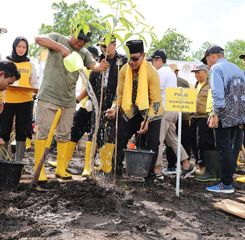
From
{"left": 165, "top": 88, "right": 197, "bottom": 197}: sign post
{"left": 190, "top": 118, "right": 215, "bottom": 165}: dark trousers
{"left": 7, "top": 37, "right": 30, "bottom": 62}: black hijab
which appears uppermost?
{"left": 7, "top": 37, "right": 30, "bottom": 62}: black hijab

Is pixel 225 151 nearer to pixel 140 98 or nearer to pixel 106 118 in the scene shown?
pixel 140 98

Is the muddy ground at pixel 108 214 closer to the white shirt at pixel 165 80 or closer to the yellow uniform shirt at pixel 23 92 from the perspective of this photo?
the yellow uniform shirt at pixel 23 92

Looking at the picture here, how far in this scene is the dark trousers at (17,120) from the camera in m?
4.62

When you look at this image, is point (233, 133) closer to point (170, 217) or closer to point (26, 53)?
point (170, 217)

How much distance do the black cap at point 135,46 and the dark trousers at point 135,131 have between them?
32.5 inches

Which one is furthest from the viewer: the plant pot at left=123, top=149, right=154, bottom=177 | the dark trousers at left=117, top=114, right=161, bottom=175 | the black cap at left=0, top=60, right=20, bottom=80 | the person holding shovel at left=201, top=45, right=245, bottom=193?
the dark trousers at left=117, top=114, right=161, bottom=175

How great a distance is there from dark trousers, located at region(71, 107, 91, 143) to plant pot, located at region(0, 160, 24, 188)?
1484 mm

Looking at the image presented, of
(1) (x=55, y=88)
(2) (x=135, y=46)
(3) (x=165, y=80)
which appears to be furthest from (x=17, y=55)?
(3) (x=165, y=80)

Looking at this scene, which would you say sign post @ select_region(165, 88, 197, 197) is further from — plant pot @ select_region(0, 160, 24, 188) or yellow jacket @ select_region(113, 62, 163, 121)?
plant pot @ select_region(0, 160, 24, 188)

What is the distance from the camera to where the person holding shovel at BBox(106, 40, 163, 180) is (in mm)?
4342

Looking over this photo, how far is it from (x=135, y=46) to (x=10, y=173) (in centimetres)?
194

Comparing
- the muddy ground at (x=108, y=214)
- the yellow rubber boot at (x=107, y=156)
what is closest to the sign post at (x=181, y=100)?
the muddy ground at (x=108, y=214)

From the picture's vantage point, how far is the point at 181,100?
406cm

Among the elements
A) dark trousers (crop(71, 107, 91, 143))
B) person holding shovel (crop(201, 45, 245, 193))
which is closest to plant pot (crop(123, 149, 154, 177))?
person holding shovel (crop(201, 45, 245, 193))
